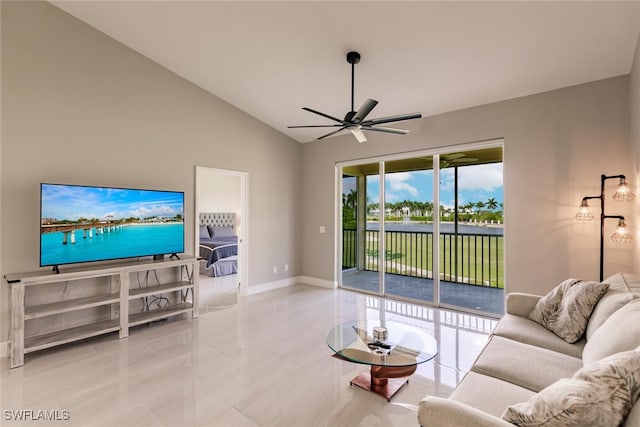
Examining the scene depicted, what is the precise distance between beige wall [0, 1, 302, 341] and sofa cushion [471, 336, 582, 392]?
386cm

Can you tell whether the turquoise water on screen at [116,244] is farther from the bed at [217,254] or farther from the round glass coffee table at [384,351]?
the round glass coffee table at [384,351]

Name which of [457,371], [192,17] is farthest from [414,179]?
[192,17]

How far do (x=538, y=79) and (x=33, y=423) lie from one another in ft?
17.5

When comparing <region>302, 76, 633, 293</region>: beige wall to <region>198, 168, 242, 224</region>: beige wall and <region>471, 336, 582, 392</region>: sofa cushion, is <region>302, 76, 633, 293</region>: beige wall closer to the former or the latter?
<region>471, 336, 582, 392</region>: sofa cushion

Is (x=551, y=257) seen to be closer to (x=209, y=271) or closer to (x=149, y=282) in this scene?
(x=149, y=282)

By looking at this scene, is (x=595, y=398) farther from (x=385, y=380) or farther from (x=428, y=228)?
(x=428, y=228)

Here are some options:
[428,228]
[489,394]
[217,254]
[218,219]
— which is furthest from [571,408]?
[218,219]

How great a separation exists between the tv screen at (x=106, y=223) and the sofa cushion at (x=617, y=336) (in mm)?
4070

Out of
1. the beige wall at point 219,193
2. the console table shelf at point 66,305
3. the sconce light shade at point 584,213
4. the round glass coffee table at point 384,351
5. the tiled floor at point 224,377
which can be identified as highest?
the beige wall at point 219,193

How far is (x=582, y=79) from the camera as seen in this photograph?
10.6ft

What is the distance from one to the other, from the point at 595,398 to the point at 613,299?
142 centimetres

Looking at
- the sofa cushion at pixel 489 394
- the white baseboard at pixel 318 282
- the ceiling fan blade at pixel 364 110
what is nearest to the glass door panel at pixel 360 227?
the white baseboard at pixel 318 282

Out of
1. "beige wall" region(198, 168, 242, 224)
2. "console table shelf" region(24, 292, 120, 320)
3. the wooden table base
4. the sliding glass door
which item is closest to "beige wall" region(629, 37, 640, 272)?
the sliding glass door

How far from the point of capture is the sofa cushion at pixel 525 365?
1.66 meters
